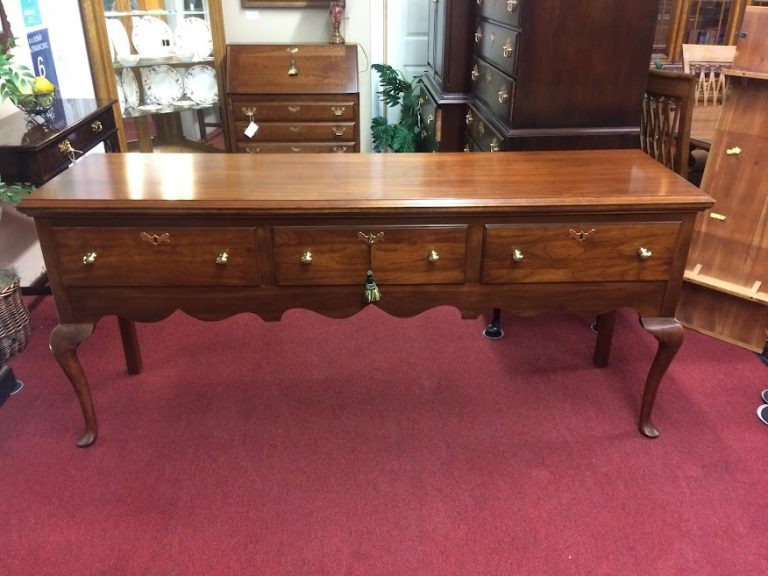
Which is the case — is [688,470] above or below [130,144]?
below

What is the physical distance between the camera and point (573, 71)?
7.79ft

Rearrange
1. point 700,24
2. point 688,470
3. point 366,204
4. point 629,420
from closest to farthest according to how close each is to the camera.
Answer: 1. point 366,204
2. point 688,470
3. point 629,420
4. point 700,24

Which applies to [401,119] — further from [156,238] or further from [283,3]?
[156,238]

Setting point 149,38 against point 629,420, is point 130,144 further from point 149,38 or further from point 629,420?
point 629,420

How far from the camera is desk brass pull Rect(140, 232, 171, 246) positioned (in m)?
1.70

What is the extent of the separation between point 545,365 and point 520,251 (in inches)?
34.6

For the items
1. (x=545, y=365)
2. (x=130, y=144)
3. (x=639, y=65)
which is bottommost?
(x=545, y=365)

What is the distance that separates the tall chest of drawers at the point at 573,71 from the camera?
7.54ft

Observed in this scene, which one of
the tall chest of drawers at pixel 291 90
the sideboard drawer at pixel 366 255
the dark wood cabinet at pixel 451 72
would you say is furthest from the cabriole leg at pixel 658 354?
the tall chest of drawers at pixel 291 90

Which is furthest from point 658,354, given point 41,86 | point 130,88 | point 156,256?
point 130,88

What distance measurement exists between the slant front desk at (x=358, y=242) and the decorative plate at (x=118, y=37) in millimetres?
2138

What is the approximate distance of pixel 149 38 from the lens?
3871 mm

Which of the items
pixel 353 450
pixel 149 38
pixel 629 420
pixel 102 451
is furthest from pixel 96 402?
pixel 149 38

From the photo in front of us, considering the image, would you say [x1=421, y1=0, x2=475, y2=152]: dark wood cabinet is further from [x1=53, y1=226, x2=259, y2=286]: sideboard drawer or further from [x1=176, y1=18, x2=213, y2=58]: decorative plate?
[x1=53, y1=226, x2=259, y2=286]: sideboard drawer
